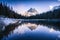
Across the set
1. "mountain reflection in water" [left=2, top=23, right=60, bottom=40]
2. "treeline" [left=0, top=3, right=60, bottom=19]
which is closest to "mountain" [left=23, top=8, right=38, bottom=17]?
"treeline" [left=0, top=3, right=60, bottom=19]

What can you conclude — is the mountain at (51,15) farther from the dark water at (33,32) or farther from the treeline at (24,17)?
the dark water at (33,32)

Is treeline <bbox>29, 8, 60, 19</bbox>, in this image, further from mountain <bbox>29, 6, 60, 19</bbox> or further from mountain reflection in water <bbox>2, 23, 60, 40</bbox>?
mountain reflection in water <bbox>2, 23, 60, 40</bbox>

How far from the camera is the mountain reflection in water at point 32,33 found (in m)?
2.17

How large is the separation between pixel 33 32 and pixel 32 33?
0.02m

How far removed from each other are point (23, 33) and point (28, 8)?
0.40 m

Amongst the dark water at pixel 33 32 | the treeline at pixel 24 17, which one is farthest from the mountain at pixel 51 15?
the dark water at pixel 33 32

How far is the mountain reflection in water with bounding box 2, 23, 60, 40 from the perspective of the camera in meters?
2.17

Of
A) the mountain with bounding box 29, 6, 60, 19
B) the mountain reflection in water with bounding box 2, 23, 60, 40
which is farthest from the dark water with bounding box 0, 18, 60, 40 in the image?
the mountain with bounding box 29, 6, 60, 19

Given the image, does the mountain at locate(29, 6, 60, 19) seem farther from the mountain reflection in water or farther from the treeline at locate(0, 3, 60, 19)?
the mountain reflection in water

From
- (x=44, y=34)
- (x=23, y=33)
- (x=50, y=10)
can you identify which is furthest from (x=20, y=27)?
(x=50, y=10)

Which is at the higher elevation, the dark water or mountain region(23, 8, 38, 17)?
mountain region(23, 8, 38, 17)

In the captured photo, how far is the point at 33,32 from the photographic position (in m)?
2.23

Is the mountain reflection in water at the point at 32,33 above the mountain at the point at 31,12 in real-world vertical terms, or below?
below

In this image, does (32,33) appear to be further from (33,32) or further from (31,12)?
(31,12)
